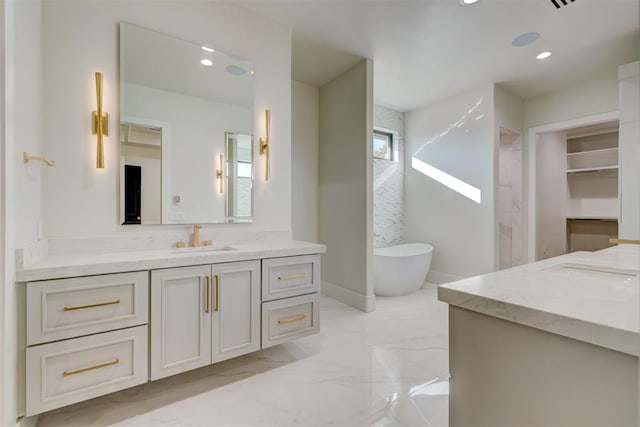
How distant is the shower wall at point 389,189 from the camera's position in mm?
4531

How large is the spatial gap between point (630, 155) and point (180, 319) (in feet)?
13.7

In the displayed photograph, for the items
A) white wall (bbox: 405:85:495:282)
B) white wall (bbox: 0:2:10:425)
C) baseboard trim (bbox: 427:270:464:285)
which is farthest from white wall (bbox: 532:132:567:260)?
white wall (bbox: 0:2:10:425)

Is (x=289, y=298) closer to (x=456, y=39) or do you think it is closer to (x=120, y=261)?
(x=120, y=261)

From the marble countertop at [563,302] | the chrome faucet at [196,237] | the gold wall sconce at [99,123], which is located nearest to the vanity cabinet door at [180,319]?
the chrome faucet at [196,237]

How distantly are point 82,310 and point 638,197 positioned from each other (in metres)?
4.44

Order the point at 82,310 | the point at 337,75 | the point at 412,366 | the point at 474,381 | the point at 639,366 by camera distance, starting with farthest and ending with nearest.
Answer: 1. the point at 337,75
2. the point at 412,366
3. the point at 82,310
4. the point at 474,381
5. the point at 639,366

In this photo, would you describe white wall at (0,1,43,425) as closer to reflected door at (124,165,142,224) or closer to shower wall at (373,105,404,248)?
reflected door at (124,165,142,224)

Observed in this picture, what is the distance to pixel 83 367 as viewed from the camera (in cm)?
141

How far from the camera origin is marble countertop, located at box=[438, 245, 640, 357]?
1.81ft

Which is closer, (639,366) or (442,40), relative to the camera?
(639,366)

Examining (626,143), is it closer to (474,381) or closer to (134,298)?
(474,381)

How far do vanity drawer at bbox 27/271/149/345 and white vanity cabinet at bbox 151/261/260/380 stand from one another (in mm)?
82

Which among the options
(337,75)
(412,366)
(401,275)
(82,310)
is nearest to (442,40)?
(337,75)

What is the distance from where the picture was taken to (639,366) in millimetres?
520
